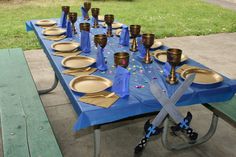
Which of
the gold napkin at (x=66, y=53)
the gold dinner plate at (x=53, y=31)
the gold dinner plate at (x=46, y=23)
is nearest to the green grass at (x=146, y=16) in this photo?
the gold dinner plate at (x=46, y=23)

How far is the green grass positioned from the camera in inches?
266

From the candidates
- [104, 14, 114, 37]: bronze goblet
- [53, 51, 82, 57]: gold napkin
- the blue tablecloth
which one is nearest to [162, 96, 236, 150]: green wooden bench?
the blue tablecloth

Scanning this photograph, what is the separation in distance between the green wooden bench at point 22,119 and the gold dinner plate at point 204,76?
1015mm

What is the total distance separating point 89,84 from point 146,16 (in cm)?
658

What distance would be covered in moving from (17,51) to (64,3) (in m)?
6.56

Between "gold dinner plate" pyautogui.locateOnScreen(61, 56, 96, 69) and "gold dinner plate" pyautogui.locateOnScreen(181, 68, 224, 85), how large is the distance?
0.71 metres

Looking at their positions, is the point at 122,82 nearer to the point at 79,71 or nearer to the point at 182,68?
the point at 79,71

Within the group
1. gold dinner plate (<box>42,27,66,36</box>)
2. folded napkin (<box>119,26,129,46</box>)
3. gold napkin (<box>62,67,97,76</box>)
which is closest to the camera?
gold napkin (<box>62,67,97,76</box>)

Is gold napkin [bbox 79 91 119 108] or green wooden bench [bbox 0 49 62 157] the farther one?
green wooden bench [bbox 0 49 62 157]

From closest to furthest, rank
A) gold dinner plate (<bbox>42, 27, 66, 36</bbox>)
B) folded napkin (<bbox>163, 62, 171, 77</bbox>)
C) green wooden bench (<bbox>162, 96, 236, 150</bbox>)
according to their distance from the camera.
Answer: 1. folded napkin (<bbox>163, 62, 171, 77</bbox>)
2. green wooden bench (<bbox>162, 96, 236, 150</bbox>)
3. gold dinner plate (<bbox>42, 27, 66, 36</bbox>)

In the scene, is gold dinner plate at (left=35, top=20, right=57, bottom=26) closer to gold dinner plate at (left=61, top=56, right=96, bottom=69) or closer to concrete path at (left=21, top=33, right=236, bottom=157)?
concrete path at (left=21, top=33, right=236, bottom=157)

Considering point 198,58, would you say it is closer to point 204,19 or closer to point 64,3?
point 204,19

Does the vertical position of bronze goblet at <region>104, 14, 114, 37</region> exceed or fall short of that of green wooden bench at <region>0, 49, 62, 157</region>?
it exceeds it

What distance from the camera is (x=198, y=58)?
5.59 metres
